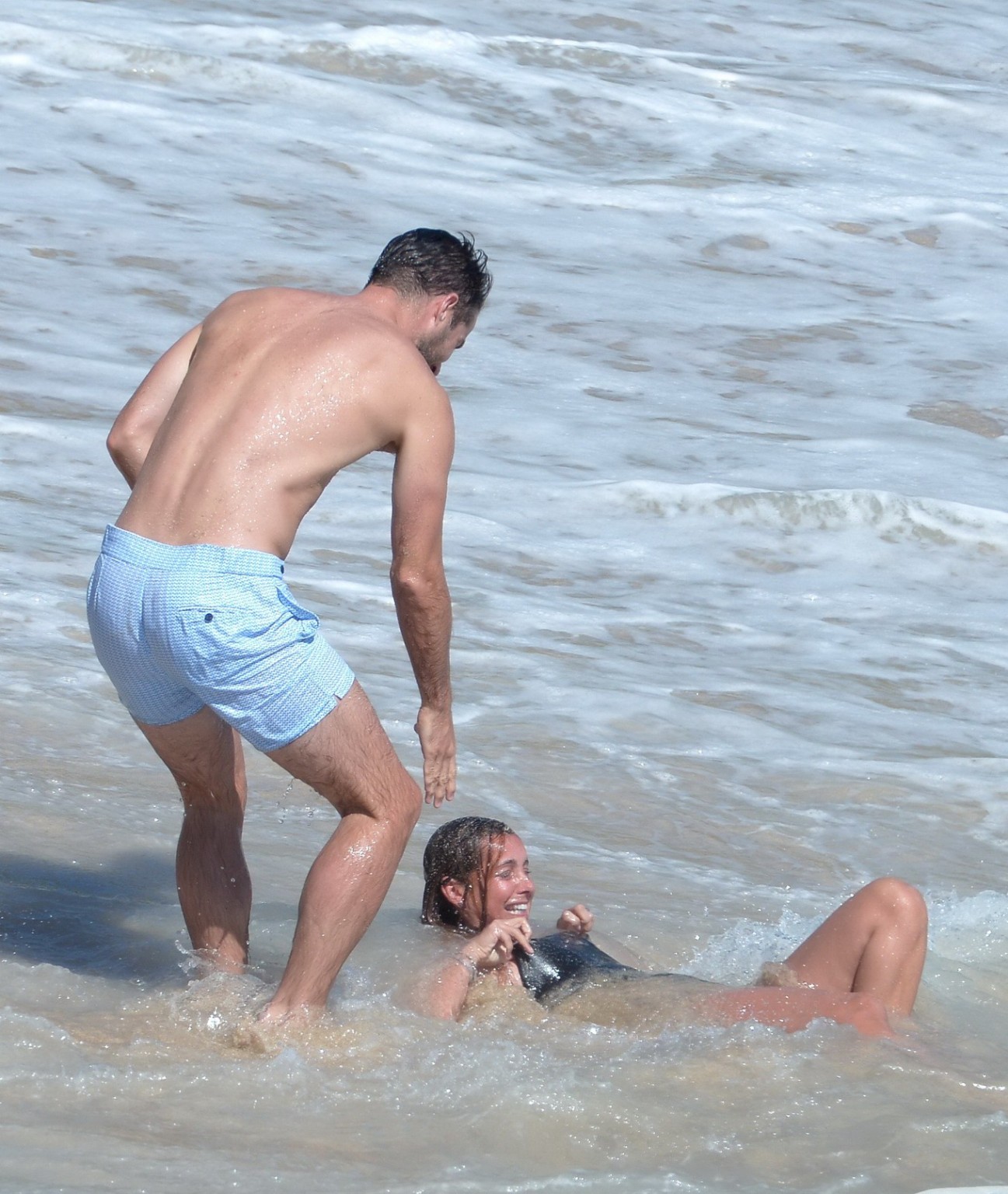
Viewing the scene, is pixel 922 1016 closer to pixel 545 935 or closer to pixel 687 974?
pixel 687 974

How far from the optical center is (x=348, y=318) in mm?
3590

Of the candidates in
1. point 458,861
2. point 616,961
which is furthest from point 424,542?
point 616,961

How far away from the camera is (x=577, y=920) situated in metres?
4.48

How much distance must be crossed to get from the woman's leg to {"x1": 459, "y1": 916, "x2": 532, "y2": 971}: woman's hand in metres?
0.69

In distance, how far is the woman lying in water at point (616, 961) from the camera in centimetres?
406

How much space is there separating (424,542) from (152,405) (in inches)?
33.0

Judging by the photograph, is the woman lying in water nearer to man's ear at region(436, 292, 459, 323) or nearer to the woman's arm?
the woman's arm

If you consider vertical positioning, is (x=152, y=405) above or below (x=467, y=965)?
above

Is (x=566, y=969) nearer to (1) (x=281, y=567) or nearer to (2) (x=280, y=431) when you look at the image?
(1) (x=281, y=567)

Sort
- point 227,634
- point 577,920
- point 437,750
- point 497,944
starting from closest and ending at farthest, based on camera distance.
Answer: point 227,634 → point 437,750 → point 497,944 → point 577,920

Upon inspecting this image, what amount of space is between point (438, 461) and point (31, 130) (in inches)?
469

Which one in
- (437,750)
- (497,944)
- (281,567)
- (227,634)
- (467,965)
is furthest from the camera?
(497,944)

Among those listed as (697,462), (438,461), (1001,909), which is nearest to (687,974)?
(1001,909)

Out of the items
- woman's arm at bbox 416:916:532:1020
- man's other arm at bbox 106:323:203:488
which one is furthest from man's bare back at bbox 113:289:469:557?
woman's arm at bbox 416:916:532:1020
